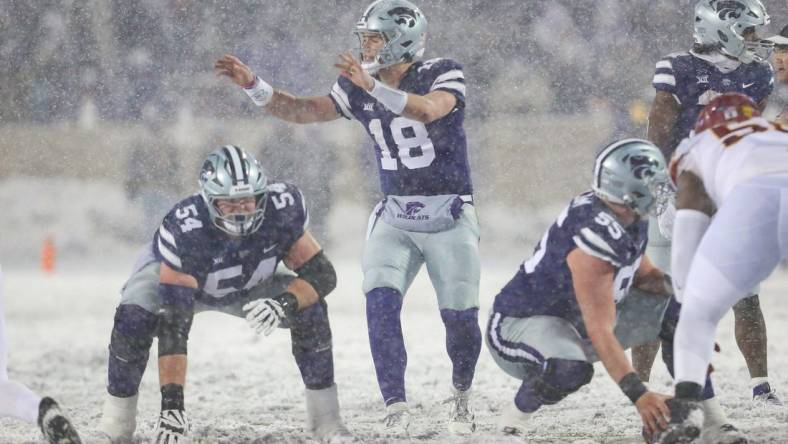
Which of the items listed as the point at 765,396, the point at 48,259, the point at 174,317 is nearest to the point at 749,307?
the point at 765,396

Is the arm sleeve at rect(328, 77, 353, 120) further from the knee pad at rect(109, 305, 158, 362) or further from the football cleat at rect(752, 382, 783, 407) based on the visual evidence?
the football cleat at rect(752, 382, 783, 407)

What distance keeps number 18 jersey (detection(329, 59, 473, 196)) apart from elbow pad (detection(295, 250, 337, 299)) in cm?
56

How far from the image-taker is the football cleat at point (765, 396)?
4.70 m

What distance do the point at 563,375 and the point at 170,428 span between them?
1.29 metres

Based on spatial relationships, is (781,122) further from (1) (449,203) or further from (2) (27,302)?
(2) (27,302)

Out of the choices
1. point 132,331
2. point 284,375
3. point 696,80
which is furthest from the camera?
point 284,375

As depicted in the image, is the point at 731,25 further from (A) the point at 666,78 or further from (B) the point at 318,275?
(B) the point at 318,275

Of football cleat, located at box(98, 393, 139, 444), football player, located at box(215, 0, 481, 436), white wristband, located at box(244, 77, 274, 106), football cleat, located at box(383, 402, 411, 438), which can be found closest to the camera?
football cleat, located at box(98, 393, 139, 444)

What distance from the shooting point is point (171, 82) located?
10609 millimetres

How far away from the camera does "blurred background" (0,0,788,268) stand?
10227 mm

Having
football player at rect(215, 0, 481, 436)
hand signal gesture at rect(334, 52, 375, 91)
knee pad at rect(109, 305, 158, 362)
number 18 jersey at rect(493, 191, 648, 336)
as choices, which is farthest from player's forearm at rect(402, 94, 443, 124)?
knee pad at rect(109, 305, 158, 362)

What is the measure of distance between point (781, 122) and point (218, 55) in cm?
756

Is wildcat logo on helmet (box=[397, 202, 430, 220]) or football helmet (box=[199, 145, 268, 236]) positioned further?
wildcat logo on helmet (box=[397, 202, 430, 220])

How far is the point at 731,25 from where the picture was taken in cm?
455
